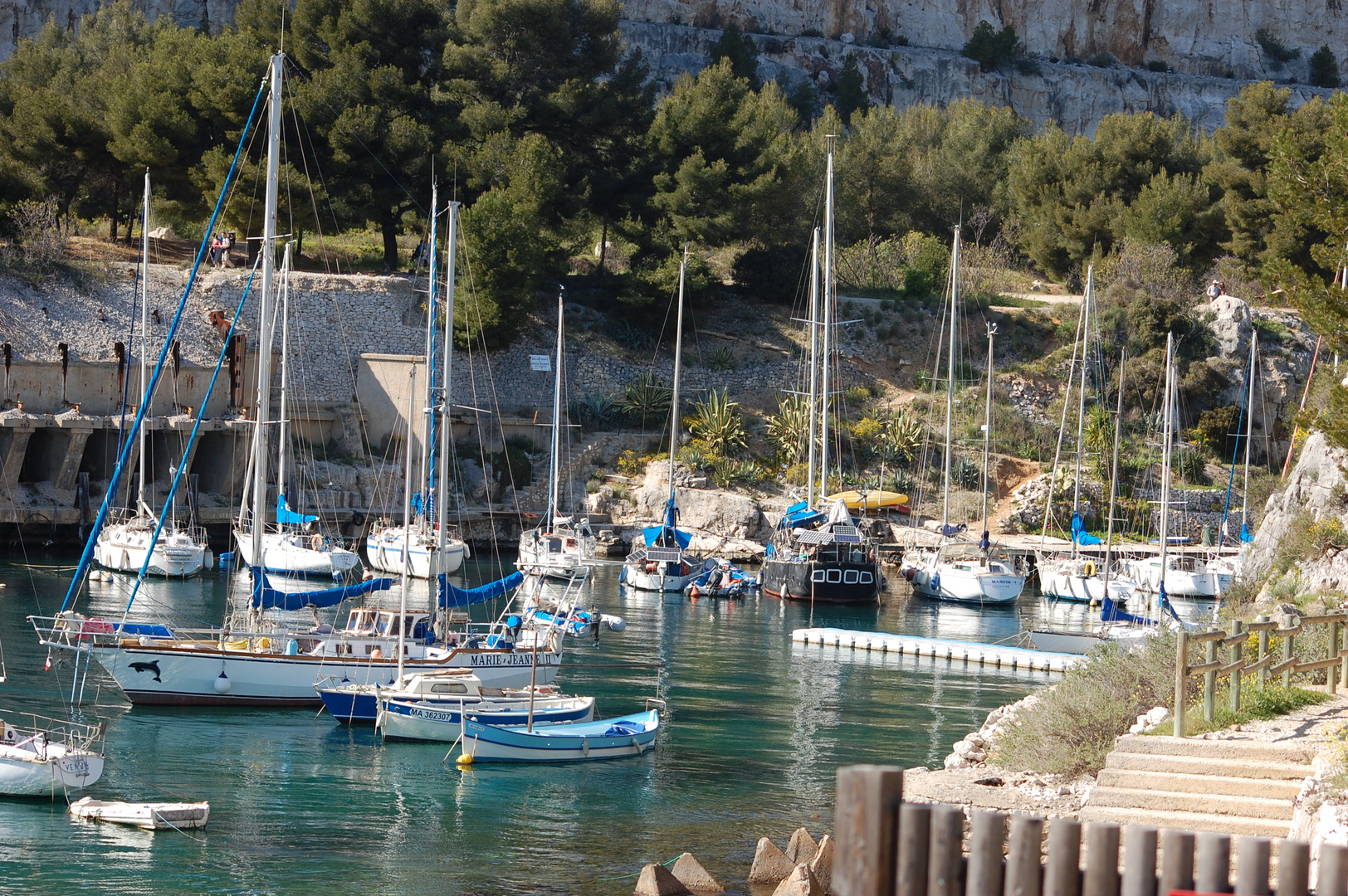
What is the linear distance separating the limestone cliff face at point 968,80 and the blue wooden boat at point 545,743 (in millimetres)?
74581

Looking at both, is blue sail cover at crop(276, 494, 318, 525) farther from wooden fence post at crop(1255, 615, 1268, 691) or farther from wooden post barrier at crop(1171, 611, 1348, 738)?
wooden fence post at crop(1255, 615, 1268, 691)

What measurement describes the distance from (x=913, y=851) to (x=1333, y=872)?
4.86 feet

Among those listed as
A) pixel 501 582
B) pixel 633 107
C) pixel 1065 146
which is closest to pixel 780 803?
pixel 501 582

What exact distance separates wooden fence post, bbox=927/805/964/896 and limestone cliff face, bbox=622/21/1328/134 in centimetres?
8811

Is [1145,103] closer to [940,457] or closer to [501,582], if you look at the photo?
[940,457]

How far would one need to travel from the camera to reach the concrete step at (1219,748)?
1120 centimetres

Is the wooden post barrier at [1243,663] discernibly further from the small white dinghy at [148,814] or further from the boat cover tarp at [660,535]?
the boat cover tarp at [660,535]

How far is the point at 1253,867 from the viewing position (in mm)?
5113

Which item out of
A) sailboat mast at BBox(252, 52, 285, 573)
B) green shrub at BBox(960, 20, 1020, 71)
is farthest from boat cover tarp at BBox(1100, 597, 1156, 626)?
green shrub at BBox(960, 20, 1020, 71)

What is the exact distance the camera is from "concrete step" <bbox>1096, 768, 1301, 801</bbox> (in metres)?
11.0

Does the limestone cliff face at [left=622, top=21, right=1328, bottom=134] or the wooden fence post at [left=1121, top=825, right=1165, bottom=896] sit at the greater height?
the limestone cliff face at [left=622, top=21, right=1328, bottom=134]

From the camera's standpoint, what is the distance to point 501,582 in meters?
27.6

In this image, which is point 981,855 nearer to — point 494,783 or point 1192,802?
point 1192,802

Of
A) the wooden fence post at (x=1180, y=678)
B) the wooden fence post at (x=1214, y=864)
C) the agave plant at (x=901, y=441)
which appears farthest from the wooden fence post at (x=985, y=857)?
the agave plant at (x=901, y=441)
